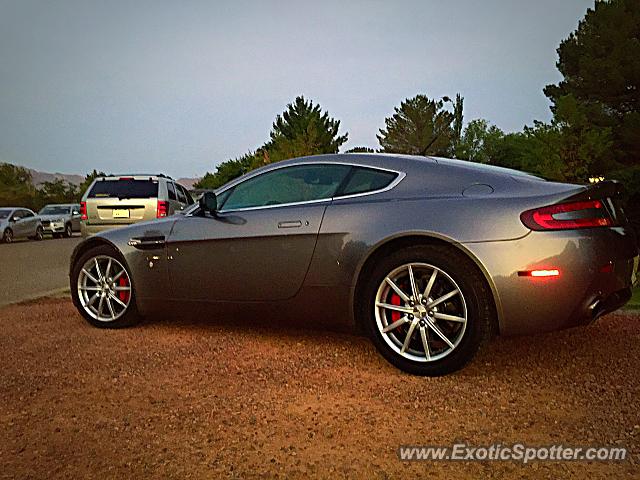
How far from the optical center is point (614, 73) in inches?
1335

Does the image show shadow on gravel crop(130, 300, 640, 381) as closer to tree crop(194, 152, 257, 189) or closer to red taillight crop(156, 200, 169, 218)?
red taillight crop(156, 200, 169, 218)

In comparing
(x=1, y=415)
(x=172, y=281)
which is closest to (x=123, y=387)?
(x=1, y=415)

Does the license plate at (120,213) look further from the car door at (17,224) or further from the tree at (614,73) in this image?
the tree at (614,73)

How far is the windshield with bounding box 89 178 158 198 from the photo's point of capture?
12.4 meters

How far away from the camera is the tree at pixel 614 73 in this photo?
107ft

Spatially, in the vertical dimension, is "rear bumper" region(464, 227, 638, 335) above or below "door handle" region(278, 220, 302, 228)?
below

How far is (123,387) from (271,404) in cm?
101

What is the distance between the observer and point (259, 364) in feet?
14.6

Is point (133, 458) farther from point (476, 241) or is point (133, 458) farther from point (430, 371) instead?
point (476, 241)

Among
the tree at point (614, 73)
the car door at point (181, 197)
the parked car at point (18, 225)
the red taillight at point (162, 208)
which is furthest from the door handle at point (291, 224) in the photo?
Result: the tree at point (614, 73)

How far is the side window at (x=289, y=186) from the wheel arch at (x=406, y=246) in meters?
0.63

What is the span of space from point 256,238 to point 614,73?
34258mm

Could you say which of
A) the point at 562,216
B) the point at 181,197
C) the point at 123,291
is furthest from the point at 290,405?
the point at 181,197

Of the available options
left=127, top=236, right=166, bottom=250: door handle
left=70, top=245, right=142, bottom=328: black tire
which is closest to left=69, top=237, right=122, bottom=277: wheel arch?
left=70, top=245, right=142, bottom=328: black tire
